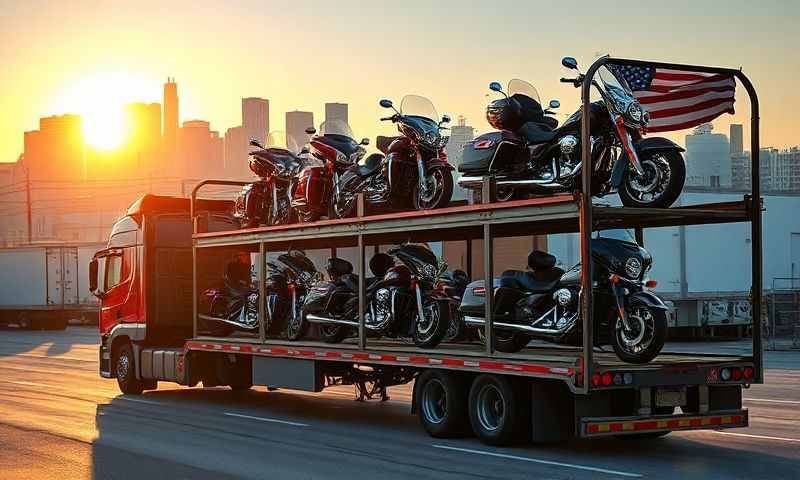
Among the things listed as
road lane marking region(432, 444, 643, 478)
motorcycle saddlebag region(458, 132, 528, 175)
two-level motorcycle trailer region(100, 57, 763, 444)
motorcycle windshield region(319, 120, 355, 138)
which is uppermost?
motorcycle windshield region(319, 120, 355, 138)

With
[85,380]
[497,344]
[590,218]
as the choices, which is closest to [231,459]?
[497,344]

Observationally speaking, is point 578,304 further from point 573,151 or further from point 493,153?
point 493,153

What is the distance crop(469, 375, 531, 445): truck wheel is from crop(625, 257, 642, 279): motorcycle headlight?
5.25 ft

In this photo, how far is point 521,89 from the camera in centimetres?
1523

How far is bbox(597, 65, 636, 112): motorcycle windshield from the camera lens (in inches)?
506

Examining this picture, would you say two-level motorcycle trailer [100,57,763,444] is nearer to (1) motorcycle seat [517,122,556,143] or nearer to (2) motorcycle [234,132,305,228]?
(1) motorcycle seat [517,122,556,143]

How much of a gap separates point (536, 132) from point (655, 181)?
2136 millimetres

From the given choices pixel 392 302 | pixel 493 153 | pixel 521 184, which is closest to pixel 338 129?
pixel 392 302

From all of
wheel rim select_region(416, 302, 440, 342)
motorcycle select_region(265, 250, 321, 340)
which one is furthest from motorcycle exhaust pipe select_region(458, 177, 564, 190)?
motorcycle select_region(265, 250, 321, 340)

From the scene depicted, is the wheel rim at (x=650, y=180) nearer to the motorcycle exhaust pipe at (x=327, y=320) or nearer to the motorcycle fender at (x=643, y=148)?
the motorcycle fender at (x=643, y=148)

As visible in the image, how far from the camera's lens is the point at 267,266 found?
20.0 meters

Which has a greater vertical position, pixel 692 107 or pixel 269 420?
pixel 692 107

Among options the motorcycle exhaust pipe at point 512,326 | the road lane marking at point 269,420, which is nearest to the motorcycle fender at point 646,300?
the motorcycle exhaust pipe at point 512,326

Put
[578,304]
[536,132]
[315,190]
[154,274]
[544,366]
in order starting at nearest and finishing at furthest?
[544,366] → [578,304] → [536,132] → [315,190] → [154,274]
